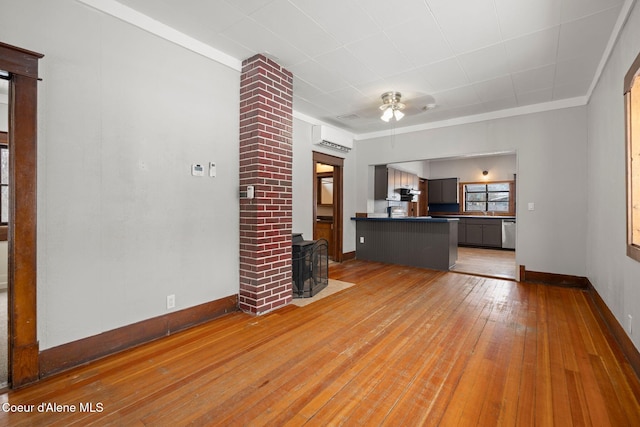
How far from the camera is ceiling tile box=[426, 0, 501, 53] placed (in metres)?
2.28

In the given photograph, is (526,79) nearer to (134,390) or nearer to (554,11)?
(554,11)

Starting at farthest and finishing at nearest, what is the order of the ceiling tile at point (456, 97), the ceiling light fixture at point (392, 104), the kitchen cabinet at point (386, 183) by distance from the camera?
the kitchen cabinet at point (386, 183) → the ceiling light fixture at point (392, 104) → the ceiling tile at point (456, 97)

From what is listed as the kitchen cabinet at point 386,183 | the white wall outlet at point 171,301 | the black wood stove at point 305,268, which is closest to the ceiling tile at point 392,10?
the black wood stove at point 305,268

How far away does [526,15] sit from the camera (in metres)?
2.38

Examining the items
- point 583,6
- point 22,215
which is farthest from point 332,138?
point 22,215

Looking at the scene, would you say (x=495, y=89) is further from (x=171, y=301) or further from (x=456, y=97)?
(x=171, y=301)

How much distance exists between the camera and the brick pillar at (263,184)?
3029 millimetres

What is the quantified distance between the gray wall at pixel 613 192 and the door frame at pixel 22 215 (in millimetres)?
4100

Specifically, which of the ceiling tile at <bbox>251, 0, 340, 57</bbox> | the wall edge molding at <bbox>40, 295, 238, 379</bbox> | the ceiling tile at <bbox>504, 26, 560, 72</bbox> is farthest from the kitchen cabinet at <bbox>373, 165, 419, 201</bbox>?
the wall edge molding at <bbox>40, 295, 238, 379</bbox>

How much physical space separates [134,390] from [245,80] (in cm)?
295

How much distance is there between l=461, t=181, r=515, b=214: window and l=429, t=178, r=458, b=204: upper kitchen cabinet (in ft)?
0.97

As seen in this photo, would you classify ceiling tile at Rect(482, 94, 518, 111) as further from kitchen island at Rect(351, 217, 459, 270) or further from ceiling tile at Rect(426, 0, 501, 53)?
kitchen island at Rect(351, 217, 459, 270)

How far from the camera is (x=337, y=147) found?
5.58 m

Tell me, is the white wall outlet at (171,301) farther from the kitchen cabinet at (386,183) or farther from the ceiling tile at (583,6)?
the kitchen cabinet at (386,183)
